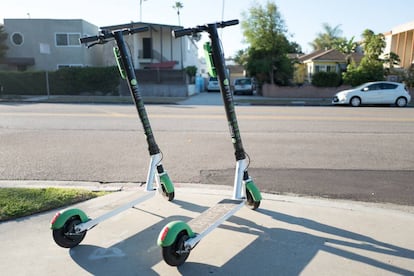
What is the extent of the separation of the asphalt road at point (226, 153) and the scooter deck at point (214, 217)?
1667 millimetres

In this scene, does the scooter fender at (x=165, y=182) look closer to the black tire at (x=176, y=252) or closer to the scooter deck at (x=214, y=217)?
the scooter deck at (x=214, y=217)

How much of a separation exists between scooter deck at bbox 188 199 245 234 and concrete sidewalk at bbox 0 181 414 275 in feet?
0.84

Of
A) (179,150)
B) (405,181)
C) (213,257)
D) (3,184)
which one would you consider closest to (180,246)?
(213,257)

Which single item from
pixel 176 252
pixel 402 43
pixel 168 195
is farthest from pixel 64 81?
pixel 402 43

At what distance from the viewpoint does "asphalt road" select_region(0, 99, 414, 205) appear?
570cm

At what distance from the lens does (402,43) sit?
33000 millimetres

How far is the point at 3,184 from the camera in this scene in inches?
216

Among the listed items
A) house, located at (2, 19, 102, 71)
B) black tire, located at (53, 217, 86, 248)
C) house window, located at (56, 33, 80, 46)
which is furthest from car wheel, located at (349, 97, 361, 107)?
house window, located at (56, 33, 80, 46)

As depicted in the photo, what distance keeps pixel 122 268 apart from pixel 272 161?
4466 mm

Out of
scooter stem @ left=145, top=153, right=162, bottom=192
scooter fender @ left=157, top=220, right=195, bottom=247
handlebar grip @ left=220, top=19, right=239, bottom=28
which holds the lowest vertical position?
scooter fender @ left=157, top=220, right=195, bottom=247

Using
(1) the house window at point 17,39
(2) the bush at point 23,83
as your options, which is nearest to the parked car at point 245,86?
(2) the bush at point 23,83

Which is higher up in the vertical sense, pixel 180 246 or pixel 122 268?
pixel 180 246

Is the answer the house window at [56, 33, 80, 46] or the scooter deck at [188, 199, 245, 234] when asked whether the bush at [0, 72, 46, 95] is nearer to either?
the house window at [56, 33, 80, 46]

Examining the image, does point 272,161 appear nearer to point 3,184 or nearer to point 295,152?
point 295,152
